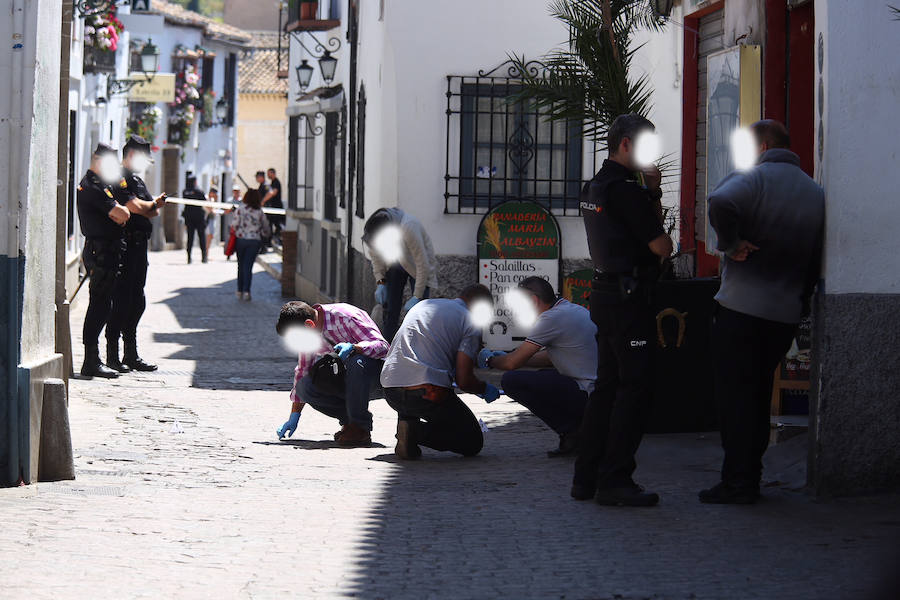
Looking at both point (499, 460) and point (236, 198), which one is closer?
point (499, 460)

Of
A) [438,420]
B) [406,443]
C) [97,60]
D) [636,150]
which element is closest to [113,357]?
[406,443]

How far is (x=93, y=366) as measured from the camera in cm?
1256

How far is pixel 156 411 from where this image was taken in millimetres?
10906

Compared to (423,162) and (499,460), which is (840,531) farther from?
(423,162)

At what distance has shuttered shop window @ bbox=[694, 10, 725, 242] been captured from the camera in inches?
414

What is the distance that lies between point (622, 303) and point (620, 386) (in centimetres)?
40

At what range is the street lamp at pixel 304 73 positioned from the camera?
23141 millimetres

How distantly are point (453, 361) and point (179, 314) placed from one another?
11482mm

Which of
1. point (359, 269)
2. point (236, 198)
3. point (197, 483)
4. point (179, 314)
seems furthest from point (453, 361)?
point (236, 198)

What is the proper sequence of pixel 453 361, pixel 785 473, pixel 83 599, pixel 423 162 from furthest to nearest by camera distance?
pixel 423 162, pixel 453 361, pixel 785 473, pixel 83 599

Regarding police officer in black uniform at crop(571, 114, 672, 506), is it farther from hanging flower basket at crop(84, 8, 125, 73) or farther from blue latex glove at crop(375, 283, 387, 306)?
hanging flower basket at crop(84, 8, 125, 73)

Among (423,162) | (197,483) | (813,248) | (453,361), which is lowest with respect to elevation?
(197,483)

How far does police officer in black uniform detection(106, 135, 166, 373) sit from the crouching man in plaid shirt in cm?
343

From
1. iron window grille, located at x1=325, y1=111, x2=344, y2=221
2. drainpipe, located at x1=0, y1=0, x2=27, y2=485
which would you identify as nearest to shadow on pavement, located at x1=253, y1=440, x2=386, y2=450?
drainpipe, located at x1=0, y1=0, x2=27, y2=485
